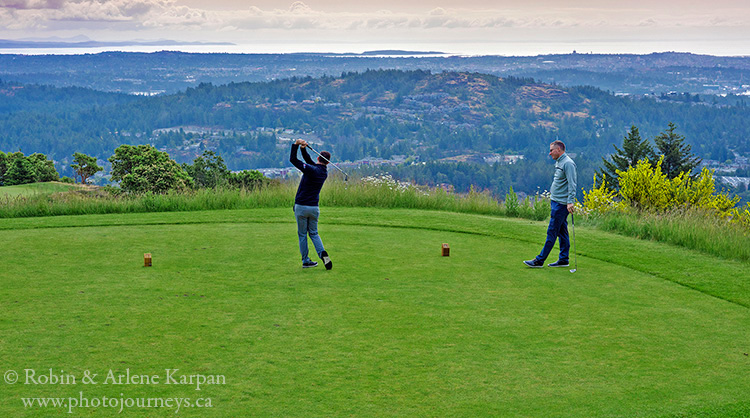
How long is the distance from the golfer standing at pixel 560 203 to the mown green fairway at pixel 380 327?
0.34 meters

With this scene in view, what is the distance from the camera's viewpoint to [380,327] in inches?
280

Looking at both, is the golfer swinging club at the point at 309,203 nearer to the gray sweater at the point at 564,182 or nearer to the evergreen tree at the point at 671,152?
the gray sweater at the point at 564,182

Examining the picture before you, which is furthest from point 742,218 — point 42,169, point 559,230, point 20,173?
point 42,169

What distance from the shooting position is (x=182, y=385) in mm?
5504

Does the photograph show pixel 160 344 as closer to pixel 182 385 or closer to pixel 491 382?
pixel 182 385

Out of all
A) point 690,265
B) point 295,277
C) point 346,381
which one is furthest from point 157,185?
point 346,381

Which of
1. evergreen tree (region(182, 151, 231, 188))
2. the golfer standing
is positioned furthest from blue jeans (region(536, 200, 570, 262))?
evergreen tree (region(182, 151, 231, 188))

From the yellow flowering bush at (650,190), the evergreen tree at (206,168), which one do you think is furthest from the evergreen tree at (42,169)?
the yellow flowering bush at (650,190)

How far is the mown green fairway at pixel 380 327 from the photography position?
537cm

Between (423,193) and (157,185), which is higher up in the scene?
(423,193)

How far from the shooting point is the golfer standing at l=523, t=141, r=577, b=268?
1051 centimetres

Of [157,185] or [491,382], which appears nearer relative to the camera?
[491,382]

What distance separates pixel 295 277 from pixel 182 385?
13.2 ft

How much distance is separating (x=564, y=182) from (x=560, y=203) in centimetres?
35
